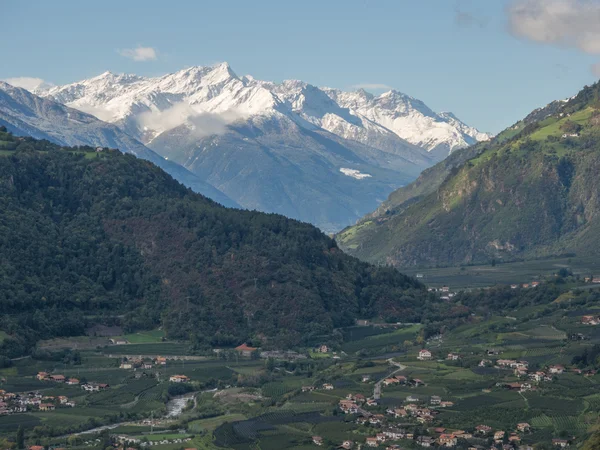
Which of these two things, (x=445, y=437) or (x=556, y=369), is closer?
(x=445, y=437)

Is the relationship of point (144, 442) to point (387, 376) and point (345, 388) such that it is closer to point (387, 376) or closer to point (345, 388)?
point (345, 388)

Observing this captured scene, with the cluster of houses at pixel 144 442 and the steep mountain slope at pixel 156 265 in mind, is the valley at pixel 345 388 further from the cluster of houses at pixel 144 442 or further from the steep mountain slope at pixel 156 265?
the steep mountain slope at pixel 156 265

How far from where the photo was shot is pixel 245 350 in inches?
5118

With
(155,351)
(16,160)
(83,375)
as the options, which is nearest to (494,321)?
(155,351)

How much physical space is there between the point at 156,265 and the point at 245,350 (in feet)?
64.7

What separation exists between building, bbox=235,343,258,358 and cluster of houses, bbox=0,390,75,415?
26950 mm

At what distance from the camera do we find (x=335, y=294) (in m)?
147

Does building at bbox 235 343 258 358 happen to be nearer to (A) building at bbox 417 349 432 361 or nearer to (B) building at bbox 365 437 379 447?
(A) building at bbox 417 349 432 361

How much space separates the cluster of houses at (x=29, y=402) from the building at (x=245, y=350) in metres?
26.9

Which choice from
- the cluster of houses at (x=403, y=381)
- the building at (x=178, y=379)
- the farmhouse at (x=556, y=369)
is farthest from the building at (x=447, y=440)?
the building at (x=178, y=379)

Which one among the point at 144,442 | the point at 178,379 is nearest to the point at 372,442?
the point at 144,442

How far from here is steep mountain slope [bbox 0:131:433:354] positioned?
134m

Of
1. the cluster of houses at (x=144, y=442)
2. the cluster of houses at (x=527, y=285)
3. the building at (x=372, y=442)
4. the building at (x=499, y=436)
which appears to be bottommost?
the cluster of houses at (x=144, y=442)

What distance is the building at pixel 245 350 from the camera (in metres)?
129
